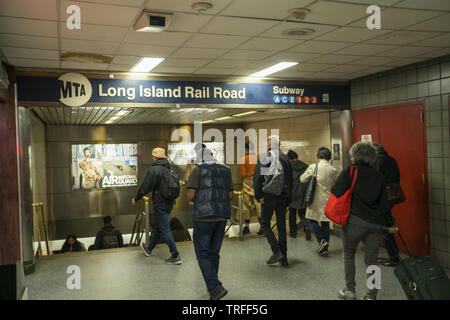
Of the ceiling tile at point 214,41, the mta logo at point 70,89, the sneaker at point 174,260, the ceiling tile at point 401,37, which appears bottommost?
the sneaker at point 174,260

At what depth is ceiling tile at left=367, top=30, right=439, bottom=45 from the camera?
3.96m

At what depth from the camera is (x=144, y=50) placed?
14.3 ft

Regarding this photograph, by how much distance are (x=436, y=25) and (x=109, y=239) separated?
5944 millimetres

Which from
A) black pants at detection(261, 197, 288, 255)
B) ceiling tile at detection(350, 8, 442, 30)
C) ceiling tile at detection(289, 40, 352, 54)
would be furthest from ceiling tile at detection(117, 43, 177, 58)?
black pants at detection(261, 197, 288, 255)

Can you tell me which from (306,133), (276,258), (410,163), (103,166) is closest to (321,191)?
(276,258)

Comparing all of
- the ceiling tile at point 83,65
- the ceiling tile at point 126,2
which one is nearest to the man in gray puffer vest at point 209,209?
the ceiling tile at point 126,2

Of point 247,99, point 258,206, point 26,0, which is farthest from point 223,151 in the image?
point 26,0

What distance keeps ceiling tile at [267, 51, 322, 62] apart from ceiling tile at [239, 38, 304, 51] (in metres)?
0.26

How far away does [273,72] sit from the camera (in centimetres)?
579

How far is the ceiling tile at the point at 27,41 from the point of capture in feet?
12.2

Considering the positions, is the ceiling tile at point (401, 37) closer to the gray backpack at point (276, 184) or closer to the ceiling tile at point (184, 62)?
the gray backpack at point (276, 184)

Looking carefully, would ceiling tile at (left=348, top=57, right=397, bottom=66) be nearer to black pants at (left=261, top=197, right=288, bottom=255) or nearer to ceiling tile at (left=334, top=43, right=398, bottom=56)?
ceiling tile at (left=334, top=43, right=398, bottom=56)

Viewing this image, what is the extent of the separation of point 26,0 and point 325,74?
14.1 feet

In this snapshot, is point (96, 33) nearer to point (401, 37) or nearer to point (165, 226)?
point (165, 226)
